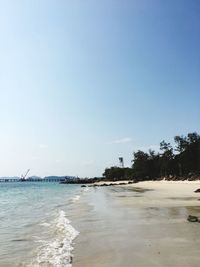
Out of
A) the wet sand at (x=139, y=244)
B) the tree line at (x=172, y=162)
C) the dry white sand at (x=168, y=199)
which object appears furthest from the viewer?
the tree line at (x=172, y=162)

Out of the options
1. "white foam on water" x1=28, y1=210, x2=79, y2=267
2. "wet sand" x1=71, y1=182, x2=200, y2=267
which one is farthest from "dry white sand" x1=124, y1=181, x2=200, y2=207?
"white foam on water" x1=28, y1=210, x2=79, y2=267

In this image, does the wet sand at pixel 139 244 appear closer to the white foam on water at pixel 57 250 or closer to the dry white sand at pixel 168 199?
the white foam on water at pixel 57 250

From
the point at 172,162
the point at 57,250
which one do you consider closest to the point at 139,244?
the point at 57,250

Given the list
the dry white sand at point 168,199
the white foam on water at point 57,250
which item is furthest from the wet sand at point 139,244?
the dry white sand at point 168,199

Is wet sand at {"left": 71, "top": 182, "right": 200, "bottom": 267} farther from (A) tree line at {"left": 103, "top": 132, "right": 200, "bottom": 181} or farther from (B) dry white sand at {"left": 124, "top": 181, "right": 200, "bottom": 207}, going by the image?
(A) tree line at {"left": 103, "top": 132, "right": 200, "bottom": 181}

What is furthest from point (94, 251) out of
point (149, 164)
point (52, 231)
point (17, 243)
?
point (149, 164)

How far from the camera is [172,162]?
136 metres

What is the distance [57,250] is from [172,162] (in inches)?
4942

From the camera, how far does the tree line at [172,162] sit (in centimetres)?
11638

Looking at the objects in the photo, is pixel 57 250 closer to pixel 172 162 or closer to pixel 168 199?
pixel 168 199

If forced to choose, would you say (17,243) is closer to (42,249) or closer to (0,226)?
(42,249)

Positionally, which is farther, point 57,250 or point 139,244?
point 57,250

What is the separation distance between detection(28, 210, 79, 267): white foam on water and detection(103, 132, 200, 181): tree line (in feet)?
235

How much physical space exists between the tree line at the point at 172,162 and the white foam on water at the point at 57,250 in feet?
235
